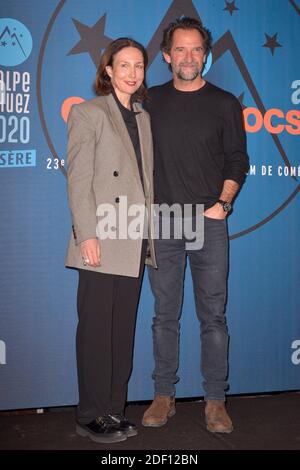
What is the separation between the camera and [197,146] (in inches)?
109

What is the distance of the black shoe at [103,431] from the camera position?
8.03ft

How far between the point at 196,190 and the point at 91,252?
26.0 inches

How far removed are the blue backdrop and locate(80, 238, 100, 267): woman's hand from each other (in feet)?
2.00

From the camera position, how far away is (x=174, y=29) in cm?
285

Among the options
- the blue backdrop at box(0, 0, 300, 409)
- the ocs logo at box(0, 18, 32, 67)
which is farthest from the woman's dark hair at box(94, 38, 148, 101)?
the ocs logo at box(0, 18, 32, 67)

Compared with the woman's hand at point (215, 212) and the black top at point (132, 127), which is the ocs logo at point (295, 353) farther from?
the black top at point (132, 127)

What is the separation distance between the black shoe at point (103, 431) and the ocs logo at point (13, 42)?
184 centimetres

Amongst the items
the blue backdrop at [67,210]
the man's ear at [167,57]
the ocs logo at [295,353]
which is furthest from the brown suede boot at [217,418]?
the man's ear at [167,57]

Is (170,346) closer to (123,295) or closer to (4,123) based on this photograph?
(123,295)

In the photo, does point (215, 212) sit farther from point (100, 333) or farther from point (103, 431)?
point (103, 431)

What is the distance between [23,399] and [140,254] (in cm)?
109

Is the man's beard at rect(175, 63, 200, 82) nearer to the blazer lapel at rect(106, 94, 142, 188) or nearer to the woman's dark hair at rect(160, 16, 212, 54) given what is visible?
the woman's dark hair at rect(160, 16, 212, 54)

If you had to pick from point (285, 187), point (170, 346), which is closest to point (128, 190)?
point (170, 346)

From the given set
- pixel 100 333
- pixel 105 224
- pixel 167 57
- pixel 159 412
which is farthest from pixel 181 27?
pixel 159 412
